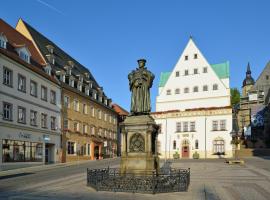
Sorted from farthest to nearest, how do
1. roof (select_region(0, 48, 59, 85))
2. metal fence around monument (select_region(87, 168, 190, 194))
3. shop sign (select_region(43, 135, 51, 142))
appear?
shop sign (select_region(43, 135, 51, 142))
roof (select_region(0, 48, 59, 85))
metal fence around monument (select_region(87, 168, 190, 194))

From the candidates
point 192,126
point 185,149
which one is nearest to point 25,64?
point 192,126

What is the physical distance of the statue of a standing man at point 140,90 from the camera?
50.1ft

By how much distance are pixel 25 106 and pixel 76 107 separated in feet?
39.9

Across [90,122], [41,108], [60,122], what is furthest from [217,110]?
[41,108]

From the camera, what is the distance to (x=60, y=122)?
135 ft

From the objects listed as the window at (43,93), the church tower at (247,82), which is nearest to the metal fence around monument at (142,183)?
the window at (43,93)

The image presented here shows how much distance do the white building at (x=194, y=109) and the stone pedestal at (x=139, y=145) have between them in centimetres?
3950

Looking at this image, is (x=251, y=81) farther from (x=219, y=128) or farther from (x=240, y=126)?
(x=219, y=128)

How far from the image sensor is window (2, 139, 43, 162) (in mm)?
29953

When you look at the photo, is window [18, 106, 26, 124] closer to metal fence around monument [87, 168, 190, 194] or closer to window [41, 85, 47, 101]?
window [41, 85, 47, 101]

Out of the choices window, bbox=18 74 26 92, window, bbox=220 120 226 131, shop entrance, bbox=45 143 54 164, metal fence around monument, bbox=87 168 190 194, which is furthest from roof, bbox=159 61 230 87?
metal fence around monument, bbox=87 168 190 194

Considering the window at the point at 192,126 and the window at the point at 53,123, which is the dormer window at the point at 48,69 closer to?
the window at the point at 53,123

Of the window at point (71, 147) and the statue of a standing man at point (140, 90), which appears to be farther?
the window at point (71, 147)

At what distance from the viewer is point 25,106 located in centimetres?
3356
